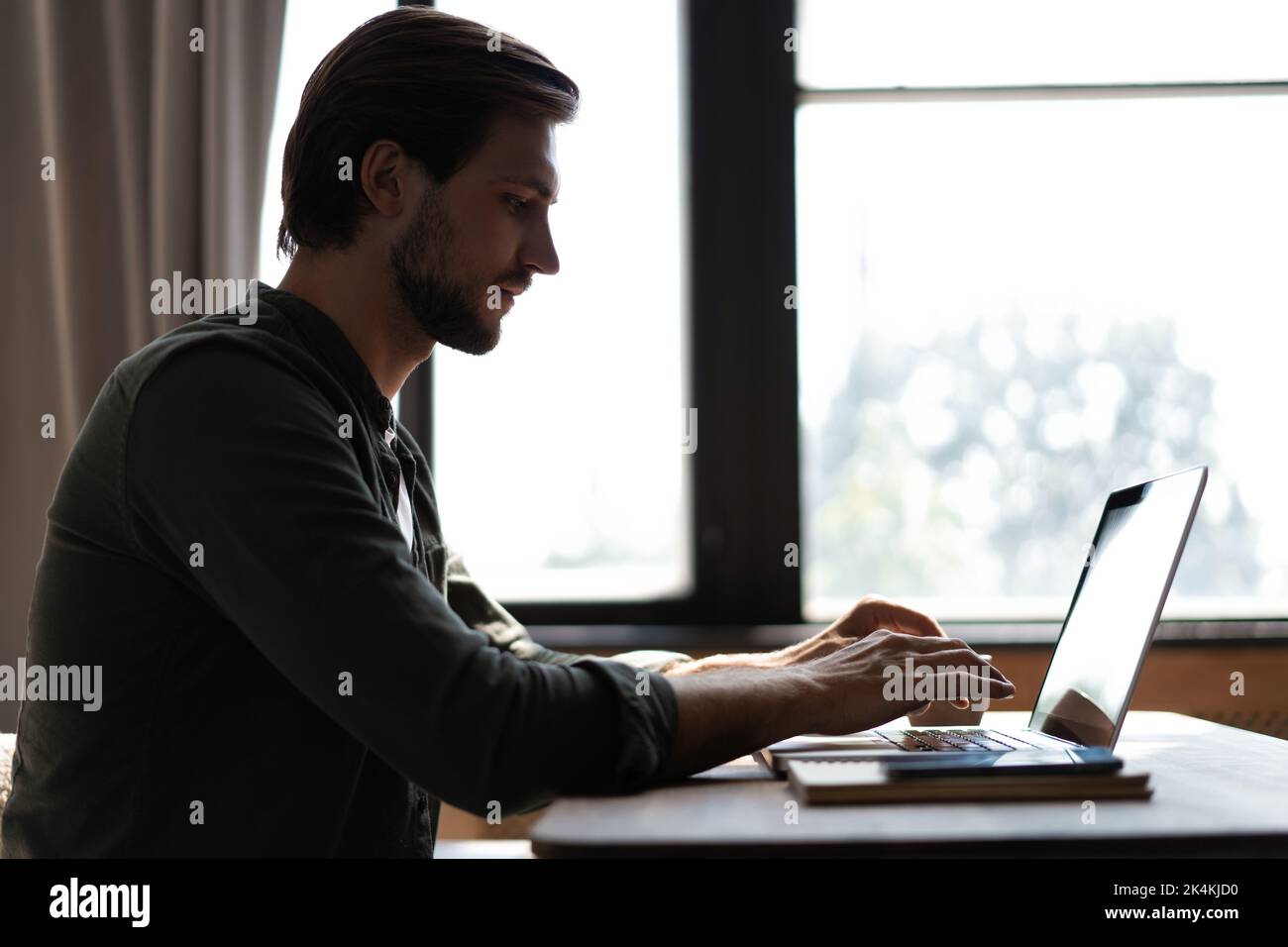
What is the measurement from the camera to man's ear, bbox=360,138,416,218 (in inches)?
46.4

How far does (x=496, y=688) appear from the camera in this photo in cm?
80

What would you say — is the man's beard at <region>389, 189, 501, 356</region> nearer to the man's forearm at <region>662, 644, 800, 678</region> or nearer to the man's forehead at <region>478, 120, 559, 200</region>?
the man's forehead at <region>478, 120, 559, 200</region>

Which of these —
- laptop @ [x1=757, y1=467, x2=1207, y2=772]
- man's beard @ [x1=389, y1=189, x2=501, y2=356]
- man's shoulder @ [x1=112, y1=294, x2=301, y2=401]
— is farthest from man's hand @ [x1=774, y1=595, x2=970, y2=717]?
man's shoulder @ [x1=112, y1=294, x2=301, y2=401]

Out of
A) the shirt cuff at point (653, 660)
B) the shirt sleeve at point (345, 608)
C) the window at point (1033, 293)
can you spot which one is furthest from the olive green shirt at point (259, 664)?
the window at point (1033, 293)

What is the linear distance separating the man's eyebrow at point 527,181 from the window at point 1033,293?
0.98 m

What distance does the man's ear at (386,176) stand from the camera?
3.87ft

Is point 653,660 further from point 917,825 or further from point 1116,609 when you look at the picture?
point 917,825

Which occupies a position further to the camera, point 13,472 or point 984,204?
point 984,204

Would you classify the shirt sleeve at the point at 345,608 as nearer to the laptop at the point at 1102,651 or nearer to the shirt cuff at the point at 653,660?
the laptop at the point at 1102,651

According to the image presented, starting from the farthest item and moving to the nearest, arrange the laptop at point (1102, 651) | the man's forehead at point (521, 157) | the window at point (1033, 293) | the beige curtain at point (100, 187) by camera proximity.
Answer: the window at point (1033, 293) < the beige curtain at point (100, 187) < the man's forehead at point (521, 157) < the laptop at point (1102, 651)

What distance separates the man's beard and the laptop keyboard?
66cm
